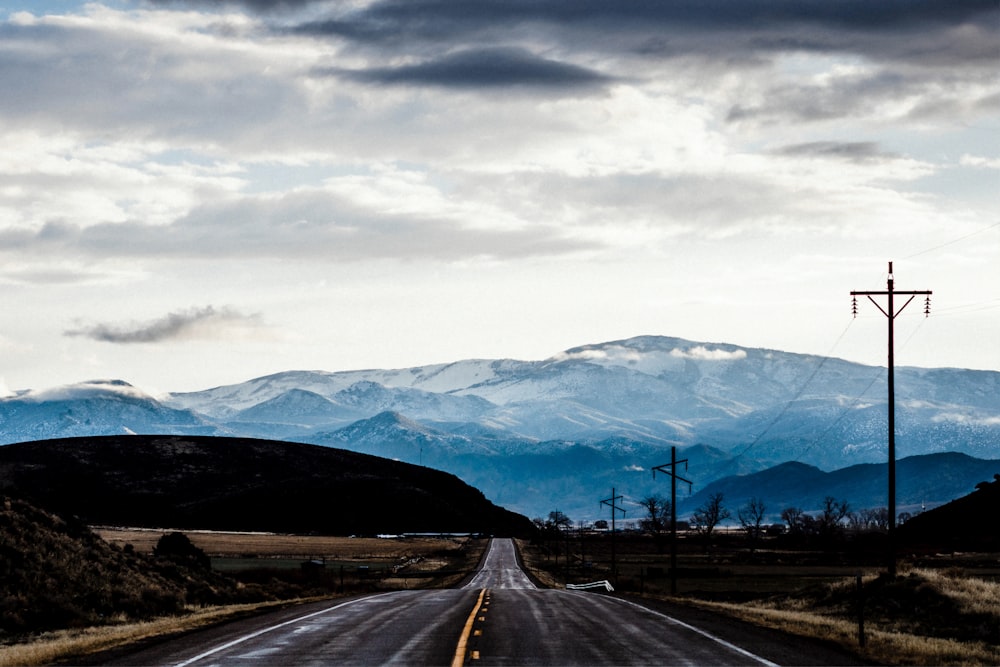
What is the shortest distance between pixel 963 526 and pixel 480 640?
5952 inches

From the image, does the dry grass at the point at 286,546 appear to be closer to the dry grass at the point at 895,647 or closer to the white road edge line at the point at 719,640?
the white road edge line at the point at 719,640

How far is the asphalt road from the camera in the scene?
24641 millimetres

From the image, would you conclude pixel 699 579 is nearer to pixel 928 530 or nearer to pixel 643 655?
pixel 928 530

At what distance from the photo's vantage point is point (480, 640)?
93.0 ft

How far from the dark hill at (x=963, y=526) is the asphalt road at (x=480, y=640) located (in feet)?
419

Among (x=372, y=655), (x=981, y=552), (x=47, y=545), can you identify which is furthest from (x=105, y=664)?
(x=981, y=552)

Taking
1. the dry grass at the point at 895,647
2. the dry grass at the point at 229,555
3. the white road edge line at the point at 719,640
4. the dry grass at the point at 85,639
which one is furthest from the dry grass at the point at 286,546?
the dry grass at the point at 895,647

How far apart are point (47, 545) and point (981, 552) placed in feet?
413

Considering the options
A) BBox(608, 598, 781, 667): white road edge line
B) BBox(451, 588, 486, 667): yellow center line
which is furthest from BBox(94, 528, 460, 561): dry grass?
BBox(608, 598, 781, 667): white road edge line

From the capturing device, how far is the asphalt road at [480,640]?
2464 cm

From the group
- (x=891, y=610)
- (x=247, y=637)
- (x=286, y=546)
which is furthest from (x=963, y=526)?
(x=247, y=637)

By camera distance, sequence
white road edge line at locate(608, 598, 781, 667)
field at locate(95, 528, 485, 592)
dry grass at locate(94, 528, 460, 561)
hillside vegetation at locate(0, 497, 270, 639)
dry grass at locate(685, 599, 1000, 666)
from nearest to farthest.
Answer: white road edge line at locate(608, 598, 781, 667), dry grass at locate(685, 599, 1000, 666), hillside vegetation at locate(0, 497, 270, 639), field at locate(95, 528, 485, 592), dry grass at locate(94, 528, 460, 561)

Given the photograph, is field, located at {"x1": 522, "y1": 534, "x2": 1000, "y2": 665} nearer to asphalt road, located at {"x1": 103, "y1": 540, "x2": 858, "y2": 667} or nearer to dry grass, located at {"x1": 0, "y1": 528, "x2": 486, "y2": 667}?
asphalt road, located at {"x1": 103, "y1": 540, "x2": 858, "y2": 667}

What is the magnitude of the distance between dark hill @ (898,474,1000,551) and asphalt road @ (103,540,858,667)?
128 meters
